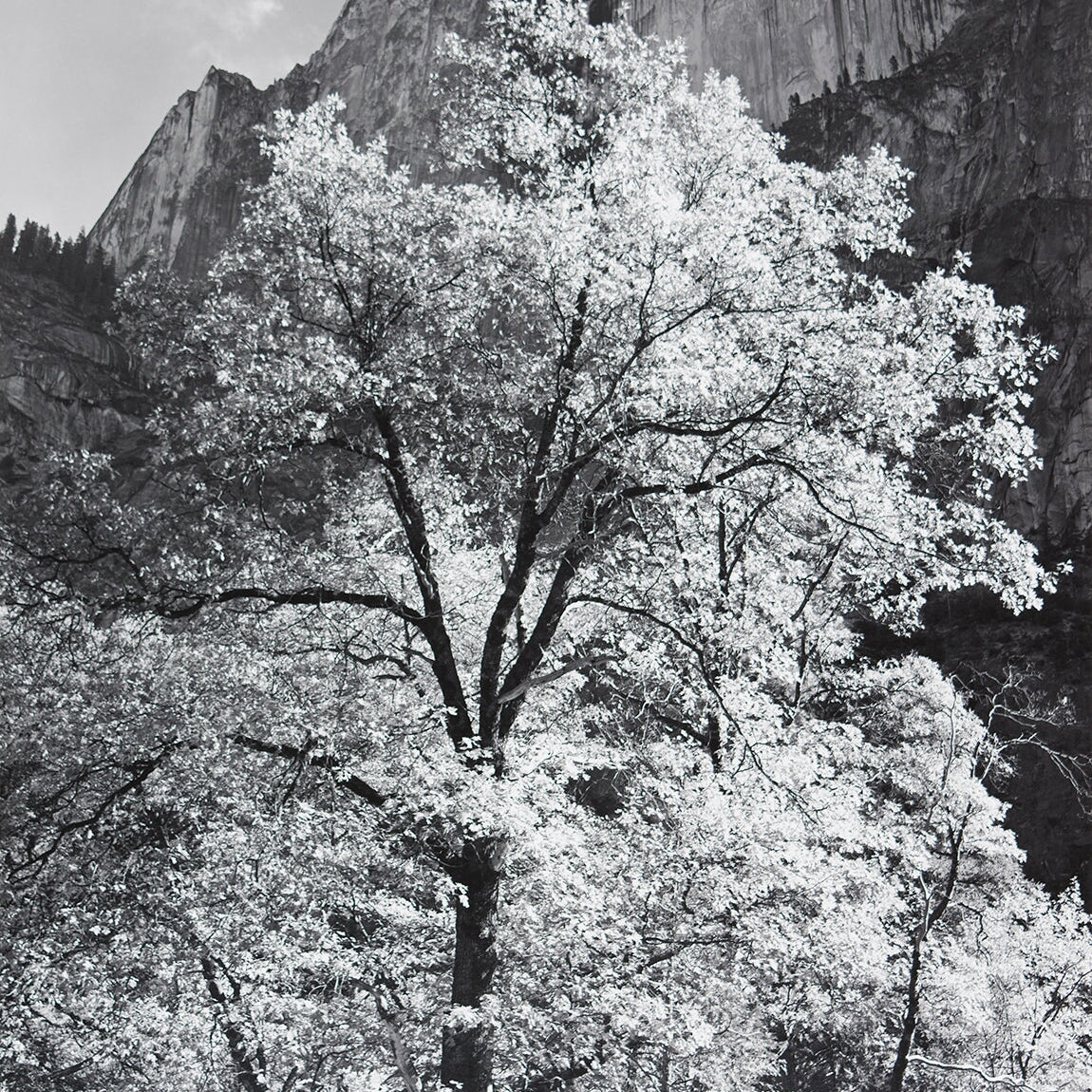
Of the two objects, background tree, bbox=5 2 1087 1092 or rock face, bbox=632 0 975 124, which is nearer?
background tree, bbox=5 2 1087 1092

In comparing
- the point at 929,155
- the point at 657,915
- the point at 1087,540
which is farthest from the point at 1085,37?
the point at 657,915

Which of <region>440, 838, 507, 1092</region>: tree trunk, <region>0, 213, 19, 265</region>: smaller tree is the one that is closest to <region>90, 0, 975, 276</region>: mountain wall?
<region>0, 213, 19, 265</region>: smaller tree

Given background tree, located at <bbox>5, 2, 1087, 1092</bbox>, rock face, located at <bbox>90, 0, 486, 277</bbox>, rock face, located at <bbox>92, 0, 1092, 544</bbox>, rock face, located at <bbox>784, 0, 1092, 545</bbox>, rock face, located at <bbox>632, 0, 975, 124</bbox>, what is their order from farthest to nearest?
rock face, located at <bbox>90, 0, 486, 277</bbox>
rock face, located at <bbox>632, 0, 975, 124</bbox>
rock face, located at <bbox>92, 0, 1092, 544</bbox>
rock face, located at <bbox>784, 0, 1092, 545</bbox>
background tree, located at <bbox>5, 2, 1087, 1092</bbox>

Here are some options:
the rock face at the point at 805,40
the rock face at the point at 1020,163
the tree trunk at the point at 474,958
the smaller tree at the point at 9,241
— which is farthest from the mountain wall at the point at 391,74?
the tree trunk at the point at 474,958

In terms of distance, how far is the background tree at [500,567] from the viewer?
8.17 metres

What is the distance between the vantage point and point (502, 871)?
8.92m

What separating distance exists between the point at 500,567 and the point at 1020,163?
3374 inches

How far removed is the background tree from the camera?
8172 mm

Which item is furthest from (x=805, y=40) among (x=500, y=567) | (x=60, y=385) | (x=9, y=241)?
(x=500, y=567)

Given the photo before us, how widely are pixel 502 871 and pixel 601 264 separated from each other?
5.55 meters

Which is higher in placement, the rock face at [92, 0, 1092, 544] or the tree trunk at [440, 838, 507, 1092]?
the rock face at [92, 0, 1092, 544]

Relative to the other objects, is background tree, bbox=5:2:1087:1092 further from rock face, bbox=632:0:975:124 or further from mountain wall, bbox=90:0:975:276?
mountain wall, bbox=90:0:975:276

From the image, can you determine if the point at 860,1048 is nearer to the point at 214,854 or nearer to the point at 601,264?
the point at 214,854

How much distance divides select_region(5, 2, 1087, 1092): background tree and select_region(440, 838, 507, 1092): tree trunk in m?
0.04
